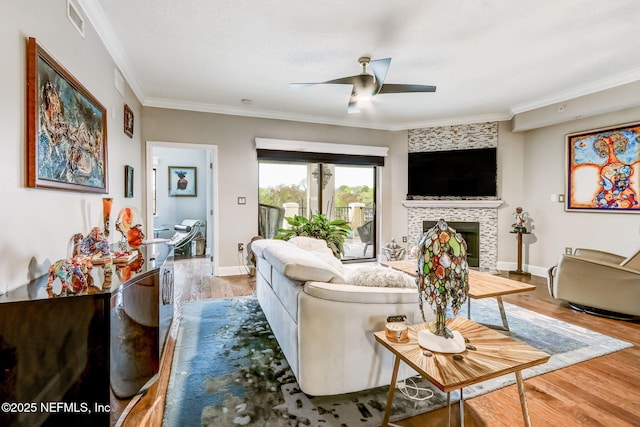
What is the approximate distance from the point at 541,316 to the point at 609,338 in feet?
1.83

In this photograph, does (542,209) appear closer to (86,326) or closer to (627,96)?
(627,96)

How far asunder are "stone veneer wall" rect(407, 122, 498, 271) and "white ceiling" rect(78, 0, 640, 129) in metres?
0.85

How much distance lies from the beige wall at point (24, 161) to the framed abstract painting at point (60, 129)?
0.14 ft

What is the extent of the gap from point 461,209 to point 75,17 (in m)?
5.53

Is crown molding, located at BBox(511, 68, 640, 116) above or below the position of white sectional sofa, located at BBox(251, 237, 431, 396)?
above

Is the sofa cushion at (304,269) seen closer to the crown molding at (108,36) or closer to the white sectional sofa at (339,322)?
the white sectional sofa at (339,322)

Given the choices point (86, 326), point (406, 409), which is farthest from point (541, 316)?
point (86, 326)

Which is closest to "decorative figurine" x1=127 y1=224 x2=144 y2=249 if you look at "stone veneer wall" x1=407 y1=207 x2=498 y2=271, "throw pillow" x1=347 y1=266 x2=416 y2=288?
"throw pillow" x1=347 y1=266 x2=416 y2=288

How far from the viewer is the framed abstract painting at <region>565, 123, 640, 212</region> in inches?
150

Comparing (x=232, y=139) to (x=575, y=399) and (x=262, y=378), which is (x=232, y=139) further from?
(x=575, y=399)

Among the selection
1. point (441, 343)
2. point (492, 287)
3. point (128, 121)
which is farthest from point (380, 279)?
point (128, 121)

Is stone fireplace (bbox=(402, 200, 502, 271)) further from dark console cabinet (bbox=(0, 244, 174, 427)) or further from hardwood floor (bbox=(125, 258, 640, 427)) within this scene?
dark console cabinet (bbox=(0, 244, 174, 427))

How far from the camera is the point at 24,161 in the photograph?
1503mm

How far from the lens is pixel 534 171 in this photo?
16.4 ft
